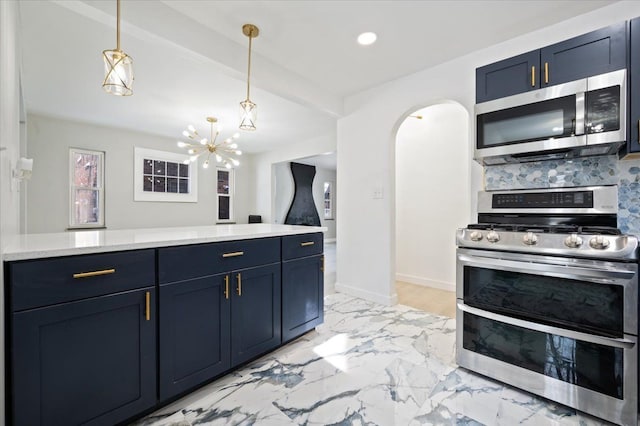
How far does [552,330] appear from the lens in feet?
5.15

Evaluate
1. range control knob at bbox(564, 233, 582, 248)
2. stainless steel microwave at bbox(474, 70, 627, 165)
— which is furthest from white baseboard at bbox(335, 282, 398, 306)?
range control knob at bbox(564, 233, 582, 248)

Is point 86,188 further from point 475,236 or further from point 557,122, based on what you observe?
point 557,122

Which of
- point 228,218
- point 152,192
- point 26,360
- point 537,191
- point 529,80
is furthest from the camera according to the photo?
point 228,218

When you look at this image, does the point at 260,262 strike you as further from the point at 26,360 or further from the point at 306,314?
the point at 26,360

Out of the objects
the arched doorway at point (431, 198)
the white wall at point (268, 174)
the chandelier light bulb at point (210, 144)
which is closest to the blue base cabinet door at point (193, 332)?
the arched doorway at point (431, 198)

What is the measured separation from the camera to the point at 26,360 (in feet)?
3.57

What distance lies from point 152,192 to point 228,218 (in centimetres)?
184

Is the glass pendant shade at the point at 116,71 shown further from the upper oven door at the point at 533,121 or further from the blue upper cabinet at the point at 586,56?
the blue upper cabinet at the point at 586,56

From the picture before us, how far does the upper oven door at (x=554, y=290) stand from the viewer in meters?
1.40

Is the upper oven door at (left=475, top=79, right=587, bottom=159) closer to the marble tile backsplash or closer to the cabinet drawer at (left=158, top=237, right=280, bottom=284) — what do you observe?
the marble tile backsplash

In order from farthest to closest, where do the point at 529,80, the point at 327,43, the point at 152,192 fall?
the point at 152,192 < the point at 327,43 < the point at 529,80

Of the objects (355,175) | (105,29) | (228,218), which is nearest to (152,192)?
(228,218)

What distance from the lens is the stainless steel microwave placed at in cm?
164

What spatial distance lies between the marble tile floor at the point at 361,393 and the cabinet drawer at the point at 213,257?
27.8 inches
